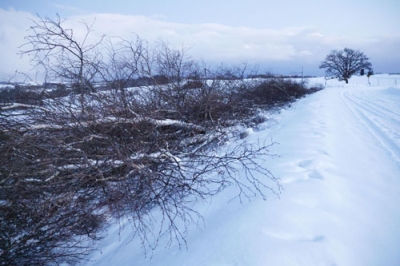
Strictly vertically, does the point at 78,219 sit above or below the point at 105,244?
above

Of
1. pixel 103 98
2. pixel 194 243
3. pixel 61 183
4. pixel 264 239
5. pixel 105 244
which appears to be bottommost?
pixel 105 244

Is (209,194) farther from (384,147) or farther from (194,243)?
(384,147)

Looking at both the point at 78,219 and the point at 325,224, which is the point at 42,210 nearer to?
the point at 78,219

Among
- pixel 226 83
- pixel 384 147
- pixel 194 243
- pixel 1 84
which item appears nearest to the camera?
pixel 194 243

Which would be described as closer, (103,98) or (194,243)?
→ (194,243)

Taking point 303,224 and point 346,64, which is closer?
→ point 303,224

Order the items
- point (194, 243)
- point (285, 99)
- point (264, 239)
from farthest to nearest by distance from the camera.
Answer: point (285, 99) → point (194, 243) → point (264, 239)

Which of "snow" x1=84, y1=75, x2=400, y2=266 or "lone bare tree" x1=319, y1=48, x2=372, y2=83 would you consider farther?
"lone bare tree" x1=319, y1=48, x2=372, y2=83

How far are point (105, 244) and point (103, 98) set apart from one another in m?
2.81

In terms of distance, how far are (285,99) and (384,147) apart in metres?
11.2

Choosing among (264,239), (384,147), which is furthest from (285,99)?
(264,239)

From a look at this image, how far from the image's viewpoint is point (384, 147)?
413cm

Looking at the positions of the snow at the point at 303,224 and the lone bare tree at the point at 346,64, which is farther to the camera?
the lone bare tree at the point at 346,64

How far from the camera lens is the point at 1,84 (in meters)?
3.62
